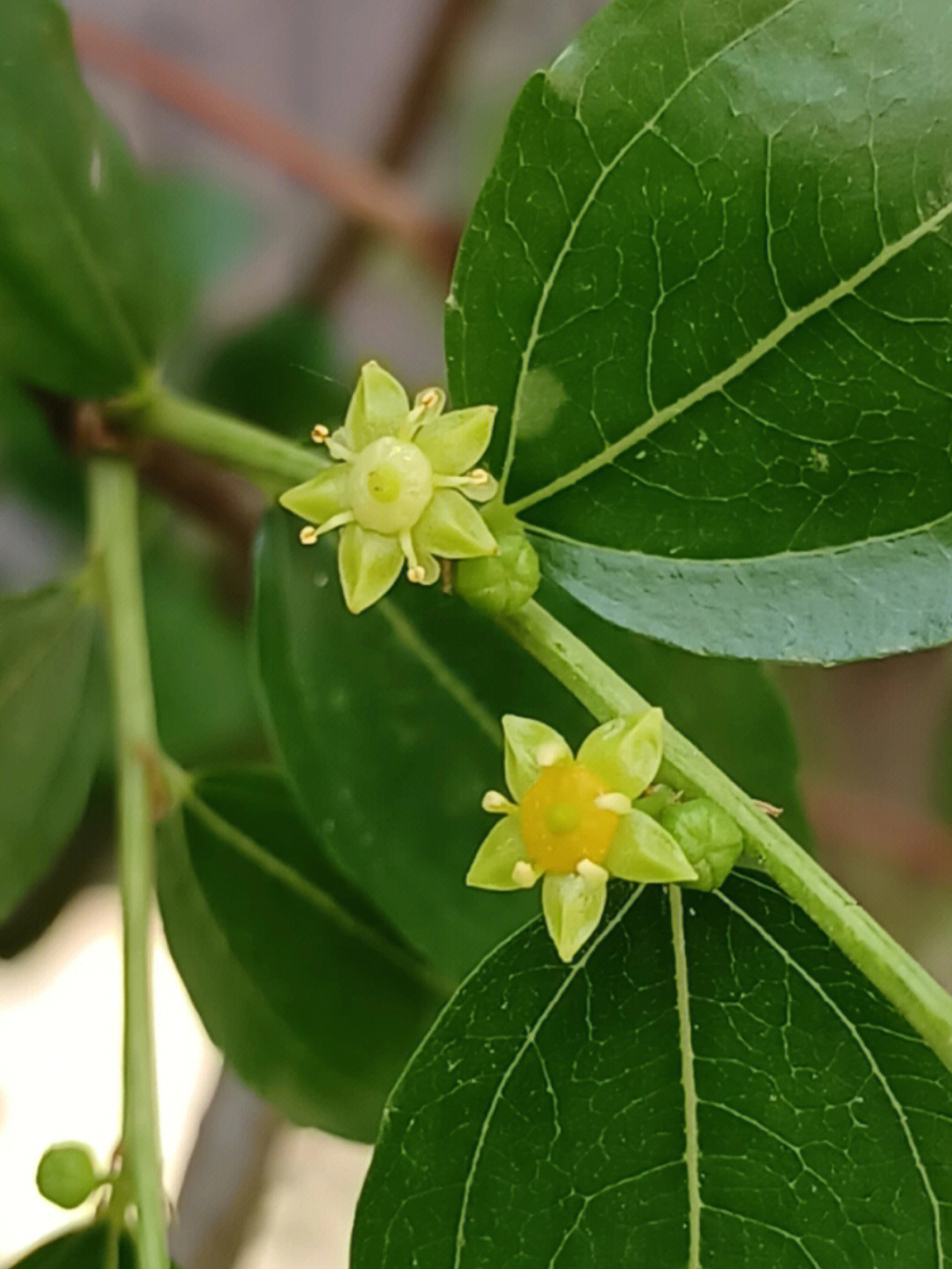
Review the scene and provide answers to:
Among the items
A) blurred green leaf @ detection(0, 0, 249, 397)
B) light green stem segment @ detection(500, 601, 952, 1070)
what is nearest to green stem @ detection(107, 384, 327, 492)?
blurred green leaf @ detection(0, 0, 249, 397)

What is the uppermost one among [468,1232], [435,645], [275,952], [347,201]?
[347,201]

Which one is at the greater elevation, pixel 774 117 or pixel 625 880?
pixel 774 117

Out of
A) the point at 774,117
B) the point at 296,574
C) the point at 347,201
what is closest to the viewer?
the point at 774,117

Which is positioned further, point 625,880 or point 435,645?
point 435,645

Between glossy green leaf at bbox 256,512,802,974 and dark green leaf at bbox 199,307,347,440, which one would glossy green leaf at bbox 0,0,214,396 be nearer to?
glossy green leaf at bbox 256,512,802,974

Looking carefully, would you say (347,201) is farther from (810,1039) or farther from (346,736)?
(810,1039)

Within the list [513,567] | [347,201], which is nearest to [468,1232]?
[513,567]
